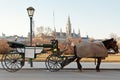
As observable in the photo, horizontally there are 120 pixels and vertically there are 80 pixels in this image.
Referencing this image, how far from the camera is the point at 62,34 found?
6353 inches

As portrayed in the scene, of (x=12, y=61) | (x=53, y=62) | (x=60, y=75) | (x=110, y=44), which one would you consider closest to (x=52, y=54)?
(x=53, y=62)

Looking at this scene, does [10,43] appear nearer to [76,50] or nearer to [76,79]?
[76,50]

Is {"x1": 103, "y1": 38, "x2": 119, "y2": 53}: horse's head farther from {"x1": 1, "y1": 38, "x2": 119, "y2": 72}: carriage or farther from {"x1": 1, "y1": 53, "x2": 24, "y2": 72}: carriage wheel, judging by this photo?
{"x1": 1, "y1": 53, "x2": 24, "y2": 72}: carriage wheel

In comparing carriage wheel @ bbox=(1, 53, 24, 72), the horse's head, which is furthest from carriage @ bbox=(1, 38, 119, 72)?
the horse's head

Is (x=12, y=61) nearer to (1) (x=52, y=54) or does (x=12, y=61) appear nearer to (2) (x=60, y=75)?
(1) (x=52, y=54)

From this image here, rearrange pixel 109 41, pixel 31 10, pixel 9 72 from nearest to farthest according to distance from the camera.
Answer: pixel 9 72 → pixel 109 41 → pixel 31 10

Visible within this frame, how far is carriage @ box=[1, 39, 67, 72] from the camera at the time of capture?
656 inches

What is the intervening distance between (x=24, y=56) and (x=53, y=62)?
4.95 ft

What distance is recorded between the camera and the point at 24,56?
55.9 ft

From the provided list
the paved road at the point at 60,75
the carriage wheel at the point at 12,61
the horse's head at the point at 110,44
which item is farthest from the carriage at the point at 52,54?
the paved road at the point at 60,75

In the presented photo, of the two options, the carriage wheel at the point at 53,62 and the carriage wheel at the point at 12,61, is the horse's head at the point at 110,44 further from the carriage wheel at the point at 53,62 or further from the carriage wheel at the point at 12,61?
the carriage wheel at the point at 12,61

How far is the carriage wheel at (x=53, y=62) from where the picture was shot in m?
16.7

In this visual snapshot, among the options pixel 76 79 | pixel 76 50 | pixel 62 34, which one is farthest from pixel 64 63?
pixel 62 34

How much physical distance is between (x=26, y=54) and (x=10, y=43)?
3.15ft
